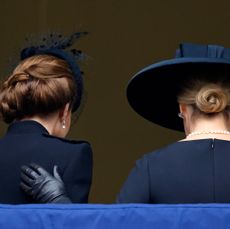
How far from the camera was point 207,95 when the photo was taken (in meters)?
→ 2.18

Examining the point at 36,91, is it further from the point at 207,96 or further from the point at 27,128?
the point at 207,96

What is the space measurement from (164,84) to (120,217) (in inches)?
23.0

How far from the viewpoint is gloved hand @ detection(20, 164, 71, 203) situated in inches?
83.7

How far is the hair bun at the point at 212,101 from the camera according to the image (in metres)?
2.17

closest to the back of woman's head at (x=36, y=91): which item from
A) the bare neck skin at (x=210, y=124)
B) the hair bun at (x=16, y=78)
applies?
the hair bun at (x=16, y=78)

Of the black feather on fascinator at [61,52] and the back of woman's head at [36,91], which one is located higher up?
the black feather on fascinator at [61,52]

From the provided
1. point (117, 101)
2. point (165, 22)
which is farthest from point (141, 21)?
point (117, 101)

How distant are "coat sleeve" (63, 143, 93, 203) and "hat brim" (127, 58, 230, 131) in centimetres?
28

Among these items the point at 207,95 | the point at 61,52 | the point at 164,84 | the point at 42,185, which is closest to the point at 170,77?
the point at 164,84

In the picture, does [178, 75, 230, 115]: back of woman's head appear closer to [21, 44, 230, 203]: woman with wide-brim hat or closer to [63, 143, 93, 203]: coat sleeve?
[21, 44, 230, 203]: woman with wide-brim hat

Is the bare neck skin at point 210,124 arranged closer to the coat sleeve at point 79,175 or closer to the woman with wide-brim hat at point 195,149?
the woman with wide-brim hat at point 195,149

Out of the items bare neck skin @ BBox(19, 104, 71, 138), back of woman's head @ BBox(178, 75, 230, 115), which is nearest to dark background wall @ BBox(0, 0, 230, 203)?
bare neck skin @ BBox(19, 104, 71, 138)

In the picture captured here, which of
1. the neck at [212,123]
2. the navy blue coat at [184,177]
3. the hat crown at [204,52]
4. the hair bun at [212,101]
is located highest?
the hat crown at [204,52]

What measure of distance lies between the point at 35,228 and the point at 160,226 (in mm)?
276
